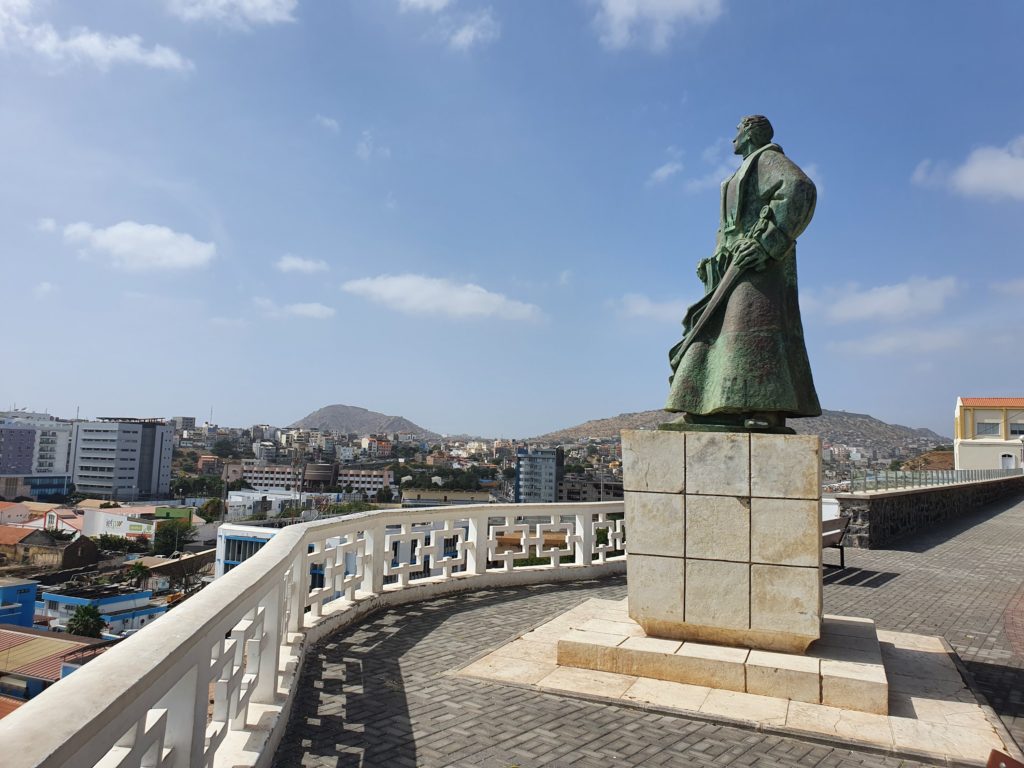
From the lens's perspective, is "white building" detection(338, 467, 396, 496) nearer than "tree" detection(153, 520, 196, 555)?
No

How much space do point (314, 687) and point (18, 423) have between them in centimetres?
14219

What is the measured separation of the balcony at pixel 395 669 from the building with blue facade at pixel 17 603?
35678mm

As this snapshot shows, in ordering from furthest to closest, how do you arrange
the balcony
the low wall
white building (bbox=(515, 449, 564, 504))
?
white building (bbox=(515, 449, 564, 504)), the low wall, the balcony

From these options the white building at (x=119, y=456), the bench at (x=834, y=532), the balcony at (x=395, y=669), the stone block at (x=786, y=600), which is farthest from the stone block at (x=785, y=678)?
the white building at (x=119, y=456)

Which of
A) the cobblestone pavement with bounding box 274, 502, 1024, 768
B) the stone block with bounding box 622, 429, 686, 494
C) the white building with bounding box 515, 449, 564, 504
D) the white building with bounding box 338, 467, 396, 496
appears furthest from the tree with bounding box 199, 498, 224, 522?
the stone block with bounding box 622, 429, 686, 494

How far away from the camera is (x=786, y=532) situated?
15.6 ft

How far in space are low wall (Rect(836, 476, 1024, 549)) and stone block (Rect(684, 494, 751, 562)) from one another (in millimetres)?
9089

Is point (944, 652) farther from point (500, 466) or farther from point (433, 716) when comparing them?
point (500, 466)

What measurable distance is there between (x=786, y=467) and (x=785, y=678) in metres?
1.48

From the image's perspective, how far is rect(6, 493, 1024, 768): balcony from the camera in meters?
1.81

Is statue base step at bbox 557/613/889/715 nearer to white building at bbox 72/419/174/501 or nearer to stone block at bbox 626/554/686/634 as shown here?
stone block at bbox 626/554/686/634

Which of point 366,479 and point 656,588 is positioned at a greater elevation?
point 656,588

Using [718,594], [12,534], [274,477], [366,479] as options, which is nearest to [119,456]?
[274,477]

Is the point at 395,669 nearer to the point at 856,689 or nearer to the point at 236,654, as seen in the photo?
the point at 236,654
